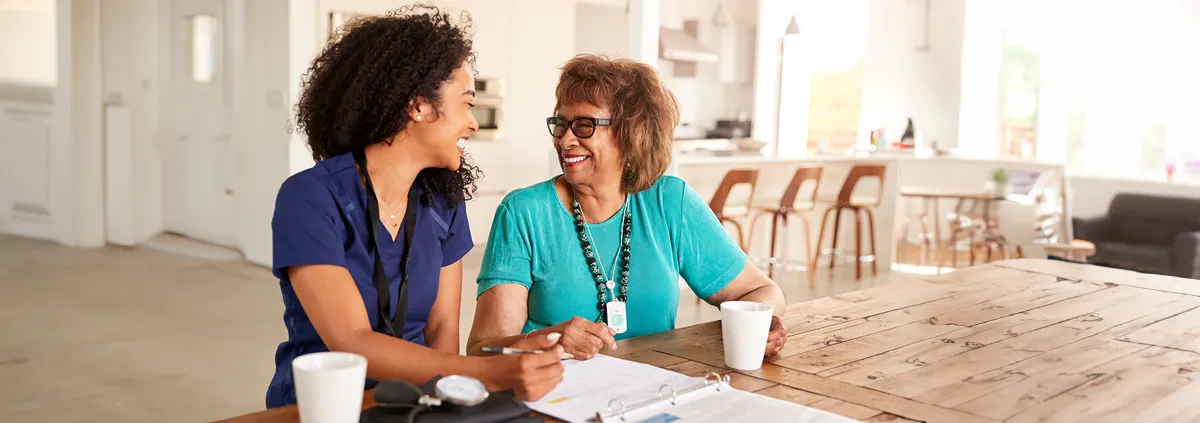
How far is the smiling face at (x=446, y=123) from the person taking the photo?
5.49 ft

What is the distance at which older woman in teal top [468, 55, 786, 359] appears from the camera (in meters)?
2.08

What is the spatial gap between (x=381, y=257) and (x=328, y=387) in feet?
2.01

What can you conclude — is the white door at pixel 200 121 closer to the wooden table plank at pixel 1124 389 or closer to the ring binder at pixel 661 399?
the ring binder at pixel 661 399

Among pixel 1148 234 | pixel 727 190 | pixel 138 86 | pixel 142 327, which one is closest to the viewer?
pixel 142 327

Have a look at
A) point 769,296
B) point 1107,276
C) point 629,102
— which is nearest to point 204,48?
point 629,102

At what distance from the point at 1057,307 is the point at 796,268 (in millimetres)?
5259

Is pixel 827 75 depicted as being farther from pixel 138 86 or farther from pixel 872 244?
Result: pixel 138 86

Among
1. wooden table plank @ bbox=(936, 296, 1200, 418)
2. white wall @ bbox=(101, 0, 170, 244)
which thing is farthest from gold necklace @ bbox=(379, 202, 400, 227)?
white wall @ bbox=(101, 0, 170, 244)

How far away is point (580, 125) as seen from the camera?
212 centimetres

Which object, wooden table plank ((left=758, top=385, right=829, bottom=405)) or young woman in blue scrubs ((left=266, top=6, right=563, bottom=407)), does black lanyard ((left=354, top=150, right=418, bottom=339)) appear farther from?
wooden table plank ((left=758, top=385, right=829, bottom=405))

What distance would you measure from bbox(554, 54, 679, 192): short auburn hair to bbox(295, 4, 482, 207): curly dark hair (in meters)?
0.43

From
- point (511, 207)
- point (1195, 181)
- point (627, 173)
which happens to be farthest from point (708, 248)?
point (1195, 181)

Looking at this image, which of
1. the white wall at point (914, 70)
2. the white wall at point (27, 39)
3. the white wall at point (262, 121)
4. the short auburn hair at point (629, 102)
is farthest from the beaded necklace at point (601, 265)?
the white wall at point (914, 70)

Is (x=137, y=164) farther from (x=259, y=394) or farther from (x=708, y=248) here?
(x=708, y=248)
